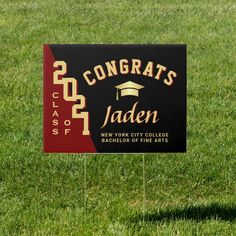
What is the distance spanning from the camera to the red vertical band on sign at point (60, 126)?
558 centimetres

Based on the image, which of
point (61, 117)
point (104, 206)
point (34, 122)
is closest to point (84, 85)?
point (61, 117)

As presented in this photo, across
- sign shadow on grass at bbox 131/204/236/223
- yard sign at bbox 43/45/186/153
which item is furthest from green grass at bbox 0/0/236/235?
yard sign at bbox 43/45/186/153

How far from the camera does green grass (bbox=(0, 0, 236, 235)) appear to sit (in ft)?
18.5

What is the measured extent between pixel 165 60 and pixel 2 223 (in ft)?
7.31

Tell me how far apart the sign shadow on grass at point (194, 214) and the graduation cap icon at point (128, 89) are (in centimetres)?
122

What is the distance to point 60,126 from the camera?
562cm

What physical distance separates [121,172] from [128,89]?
5.30 feet

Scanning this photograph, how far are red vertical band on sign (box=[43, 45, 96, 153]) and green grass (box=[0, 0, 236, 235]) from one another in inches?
28.3

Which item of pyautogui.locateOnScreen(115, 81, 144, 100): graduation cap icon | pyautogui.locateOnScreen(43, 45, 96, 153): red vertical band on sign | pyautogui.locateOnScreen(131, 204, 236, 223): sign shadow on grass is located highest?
pyautogui.locateOnScreen(115, 81, 144, 100): graduation cap icon

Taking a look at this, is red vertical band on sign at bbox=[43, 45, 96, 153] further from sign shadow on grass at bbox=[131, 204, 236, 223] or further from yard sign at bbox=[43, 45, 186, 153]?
sign shadow on grass at bbox=[131, 204, 236, 223]

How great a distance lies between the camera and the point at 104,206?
6.04 metres

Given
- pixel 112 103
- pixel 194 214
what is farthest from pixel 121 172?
pixel 112 103

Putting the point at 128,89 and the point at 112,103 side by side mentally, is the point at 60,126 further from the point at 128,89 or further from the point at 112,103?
the point at 128,89

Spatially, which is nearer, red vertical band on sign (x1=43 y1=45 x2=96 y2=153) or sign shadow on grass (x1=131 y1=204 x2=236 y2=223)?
red vertical band on sign (x1=43 y1=45 x2=96 y2=153)
